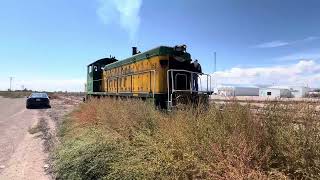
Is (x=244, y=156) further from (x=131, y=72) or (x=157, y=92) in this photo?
(x=131, y=72)

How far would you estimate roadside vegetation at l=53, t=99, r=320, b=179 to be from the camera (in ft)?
14.8

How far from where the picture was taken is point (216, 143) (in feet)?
17.3

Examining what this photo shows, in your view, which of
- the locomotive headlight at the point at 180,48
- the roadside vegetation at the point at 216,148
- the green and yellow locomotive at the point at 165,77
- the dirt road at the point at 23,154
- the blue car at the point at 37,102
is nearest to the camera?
the roadside vegetation at the point at 216,148

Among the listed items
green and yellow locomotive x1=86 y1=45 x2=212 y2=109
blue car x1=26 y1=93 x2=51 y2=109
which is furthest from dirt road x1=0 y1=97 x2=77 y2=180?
blue car x1=26 y1=93 x2=51 y2=109

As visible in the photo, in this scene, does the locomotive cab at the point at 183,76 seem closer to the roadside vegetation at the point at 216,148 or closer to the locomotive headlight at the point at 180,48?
the locomotive headlight at the point at 180,48

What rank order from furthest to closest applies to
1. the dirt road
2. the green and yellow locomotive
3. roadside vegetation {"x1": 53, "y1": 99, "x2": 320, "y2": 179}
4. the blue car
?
1. the blue car
2. the green and yellow locomotive
3. the dirt road
4. roadside vegetation {"x1": 53, "y1": 99, "x2": 320, "y2": 179}

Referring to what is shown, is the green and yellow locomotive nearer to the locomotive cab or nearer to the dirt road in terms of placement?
the locomotive cab

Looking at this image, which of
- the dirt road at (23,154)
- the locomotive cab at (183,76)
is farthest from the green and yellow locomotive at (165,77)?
the dirt road at (23,154)

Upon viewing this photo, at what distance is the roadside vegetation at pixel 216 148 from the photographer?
14.8 ft

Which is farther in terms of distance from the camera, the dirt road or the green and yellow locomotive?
the green and yellow locomotive

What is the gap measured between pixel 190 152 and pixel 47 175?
15.3ft

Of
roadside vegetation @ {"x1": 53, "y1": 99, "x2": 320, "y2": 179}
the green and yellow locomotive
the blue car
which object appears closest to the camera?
roadside vegetation @ {"x1": 53, "y1": 99, "x2": 320, "y2": 179}

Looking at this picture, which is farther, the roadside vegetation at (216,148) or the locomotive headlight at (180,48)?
the locomotive headlight at (180,48)

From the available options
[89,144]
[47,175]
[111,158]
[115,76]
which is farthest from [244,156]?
[115,76]
